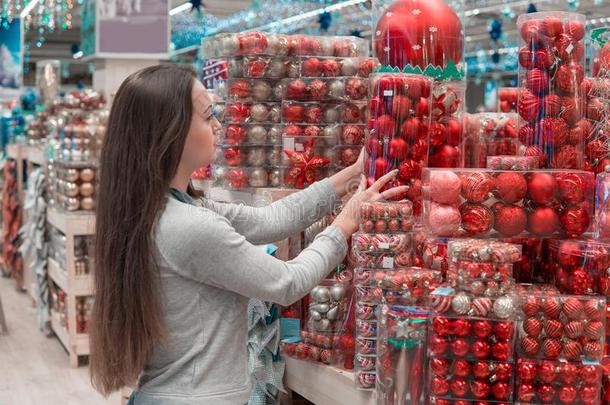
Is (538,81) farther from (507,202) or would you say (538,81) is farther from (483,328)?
(483,328)

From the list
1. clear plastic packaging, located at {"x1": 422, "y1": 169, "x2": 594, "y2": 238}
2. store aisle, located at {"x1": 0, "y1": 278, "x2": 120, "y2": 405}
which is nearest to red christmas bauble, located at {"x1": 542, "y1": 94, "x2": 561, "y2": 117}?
clear plastic packaging, located at {"x1": 422, "y1": 169, "x2": 594, "y2": 238}

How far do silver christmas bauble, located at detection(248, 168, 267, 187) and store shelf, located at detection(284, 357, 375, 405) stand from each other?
0.68 metres

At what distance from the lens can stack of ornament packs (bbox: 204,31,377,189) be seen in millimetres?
2713

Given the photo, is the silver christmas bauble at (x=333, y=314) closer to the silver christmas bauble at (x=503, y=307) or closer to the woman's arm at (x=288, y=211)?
the woman's arm at (x=288, y=211)

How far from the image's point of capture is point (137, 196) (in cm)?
178

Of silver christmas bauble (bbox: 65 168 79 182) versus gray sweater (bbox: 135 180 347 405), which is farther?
silver christmas bauble (bbox: 65 168 79 182)

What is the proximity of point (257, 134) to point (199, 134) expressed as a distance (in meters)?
1.06

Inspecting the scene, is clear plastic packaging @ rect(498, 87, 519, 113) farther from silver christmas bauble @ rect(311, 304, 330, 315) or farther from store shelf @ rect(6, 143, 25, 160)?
store shelf @ rect(6, 143, 25, 160)

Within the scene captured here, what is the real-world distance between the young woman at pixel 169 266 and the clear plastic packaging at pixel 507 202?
29 cm

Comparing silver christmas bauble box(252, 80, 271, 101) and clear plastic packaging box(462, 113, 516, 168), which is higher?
silver christmas bauble box(252, 80, 271, 101)

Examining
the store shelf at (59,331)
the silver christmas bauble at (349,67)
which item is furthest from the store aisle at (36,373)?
the silver christmas bauble at (349,67)

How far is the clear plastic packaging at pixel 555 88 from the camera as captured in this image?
208 cm

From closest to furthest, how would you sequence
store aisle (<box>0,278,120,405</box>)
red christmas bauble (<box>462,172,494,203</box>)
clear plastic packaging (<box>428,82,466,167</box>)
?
red christmas bauble (<box>462,172,494,203</box>), clear plastic packaging (<box>428,82,466,167</box>), store aisle (<box>0,278,120,405</box>)

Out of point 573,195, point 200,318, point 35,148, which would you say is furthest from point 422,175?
point 35,148
